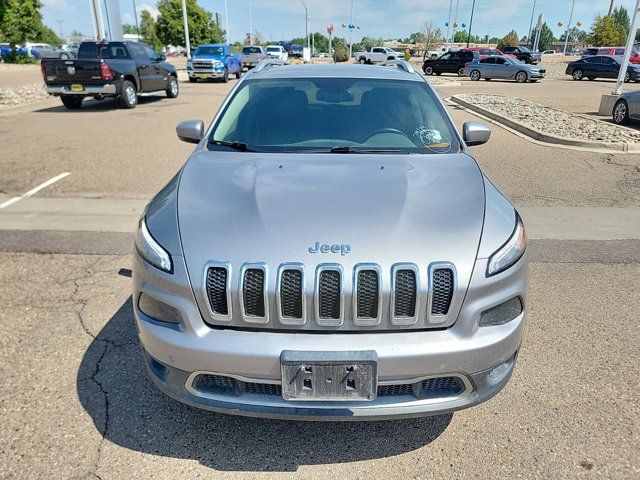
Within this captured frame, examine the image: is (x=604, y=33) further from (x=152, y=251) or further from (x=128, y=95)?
(x=152, y=251)

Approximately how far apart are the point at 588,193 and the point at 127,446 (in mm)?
6515

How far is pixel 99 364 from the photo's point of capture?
9.76 feet

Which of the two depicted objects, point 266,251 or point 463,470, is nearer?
point 266,251

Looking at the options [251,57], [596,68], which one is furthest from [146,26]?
[596,68]

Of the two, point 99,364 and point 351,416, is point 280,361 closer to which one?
point 351,416

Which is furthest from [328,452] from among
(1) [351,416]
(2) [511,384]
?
(2) [511,384]

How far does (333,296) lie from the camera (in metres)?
2.00

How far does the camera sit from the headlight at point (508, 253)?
7.01ft

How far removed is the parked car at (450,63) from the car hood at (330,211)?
33.5 metres

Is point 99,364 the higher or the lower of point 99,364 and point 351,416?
the lower

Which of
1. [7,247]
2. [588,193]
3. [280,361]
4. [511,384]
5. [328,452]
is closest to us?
[280,361]

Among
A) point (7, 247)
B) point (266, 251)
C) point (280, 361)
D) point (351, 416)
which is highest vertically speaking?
point (266, 251)

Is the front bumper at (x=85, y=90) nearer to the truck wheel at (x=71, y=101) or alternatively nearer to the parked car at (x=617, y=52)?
the truck wheel at (x=71, y=101)

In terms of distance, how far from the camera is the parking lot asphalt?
7.45 feet
